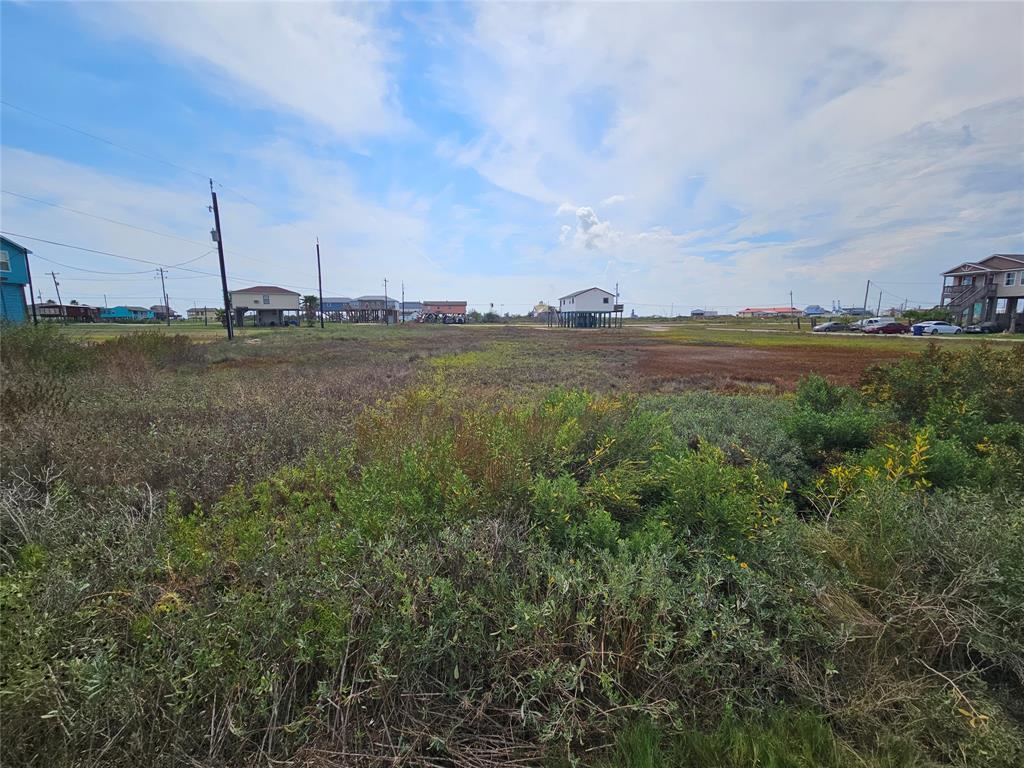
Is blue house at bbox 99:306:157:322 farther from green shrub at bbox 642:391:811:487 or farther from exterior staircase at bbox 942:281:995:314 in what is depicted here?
exterior staircase at bbox 942:281:995:314

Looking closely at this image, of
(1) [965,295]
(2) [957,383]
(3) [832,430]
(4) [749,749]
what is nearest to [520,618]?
(4) [749,749]

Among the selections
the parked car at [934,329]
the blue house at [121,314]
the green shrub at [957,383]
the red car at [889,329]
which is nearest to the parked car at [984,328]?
the parked car at [934,329]

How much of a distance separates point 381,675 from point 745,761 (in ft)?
5.04

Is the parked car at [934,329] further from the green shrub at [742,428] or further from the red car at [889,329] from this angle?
the green shrub at [742,428]

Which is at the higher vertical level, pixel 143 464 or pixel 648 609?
pixel 143 464

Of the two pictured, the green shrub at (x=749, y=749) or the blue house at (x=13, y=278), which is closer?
the green shrub at (x=749, y=749)

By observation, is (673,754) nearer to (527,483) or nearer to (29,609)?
(527,483)

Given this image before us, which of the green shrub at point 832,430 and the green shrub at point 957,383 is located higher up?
the green shrub at point 957,383

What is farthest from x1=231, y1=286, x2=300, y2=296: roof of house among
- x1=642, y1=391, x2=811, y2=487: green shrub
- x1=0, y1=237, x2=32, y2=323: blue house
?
x1=642, y1=391, x2=811, y2=487: green shrub

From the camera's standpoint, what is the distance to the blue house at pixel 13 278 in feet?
91.5

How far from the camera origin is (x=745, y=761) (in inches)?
65.9

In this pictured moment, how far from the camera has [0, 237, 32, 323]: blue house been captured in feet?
91.5

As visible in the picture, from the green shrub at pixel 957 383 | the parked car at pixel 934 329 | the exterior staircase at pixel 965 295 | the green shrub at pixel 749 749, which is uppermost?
the exterior staircase at pixel 965 295

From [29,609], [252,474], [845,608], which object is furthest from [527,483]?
[252,474]
